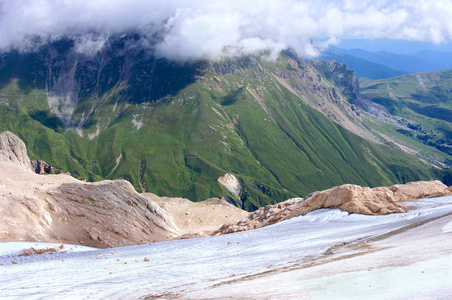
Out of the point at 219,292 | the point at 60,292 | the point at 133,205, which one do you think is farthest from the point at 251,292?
the point at 133,205

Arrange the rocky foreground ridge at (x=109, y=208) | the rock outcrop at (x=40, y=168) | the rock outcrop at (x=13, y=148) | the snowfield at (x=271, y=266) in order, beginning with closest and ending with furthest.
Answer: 1. the snowfield at (x=271, y=266)
2. the rocky foreground ridge at (x=109, y=208)
3. the rock outcrop at (x=13, y=148)
4. the rock outcrop at (x=40, y=168)

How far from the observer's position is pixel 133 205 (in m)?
85.6

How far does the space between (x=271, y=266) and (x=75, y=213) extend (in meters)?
53.5

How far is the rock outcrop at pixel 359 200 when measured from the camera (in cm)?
5269

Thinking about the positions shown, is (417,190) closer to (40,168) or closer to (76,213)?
(76,213)

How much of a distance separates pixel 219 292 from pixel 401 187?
54.6 metres

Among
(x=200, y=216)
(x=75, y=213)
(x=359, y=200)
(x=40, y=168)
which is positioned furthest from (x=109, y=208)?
(x=40, y=168)

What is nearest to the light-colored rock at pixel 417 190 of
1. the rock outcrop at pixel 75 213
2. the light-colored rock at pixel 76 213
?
the light-colored rock at pixel 76 213

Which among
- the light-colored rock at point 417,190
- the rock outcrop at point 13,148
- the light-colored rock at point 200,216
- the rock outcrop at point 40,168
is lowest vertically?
the light-colored rock at point 200,216

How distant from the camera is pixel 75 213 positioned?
73.2 meters

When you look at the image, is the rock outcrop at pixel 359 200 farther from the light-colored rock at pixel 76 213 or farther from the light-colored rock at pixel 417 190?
the light-colored rock at pixel 76 213

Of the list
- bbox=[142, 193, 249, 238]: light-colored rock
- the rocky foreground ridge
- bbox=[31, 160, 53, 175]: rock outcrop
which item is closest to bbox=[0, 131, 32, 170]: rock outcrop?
bbox=[31, 160, 53, 175]: rock outcrop

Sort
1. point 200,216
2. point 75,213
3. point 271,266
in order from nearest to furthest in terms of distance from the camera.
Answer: point 271,266, point 75,213, point 200,216

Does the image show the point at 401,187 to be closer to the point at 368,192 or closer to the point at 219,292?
the point at 368,192
